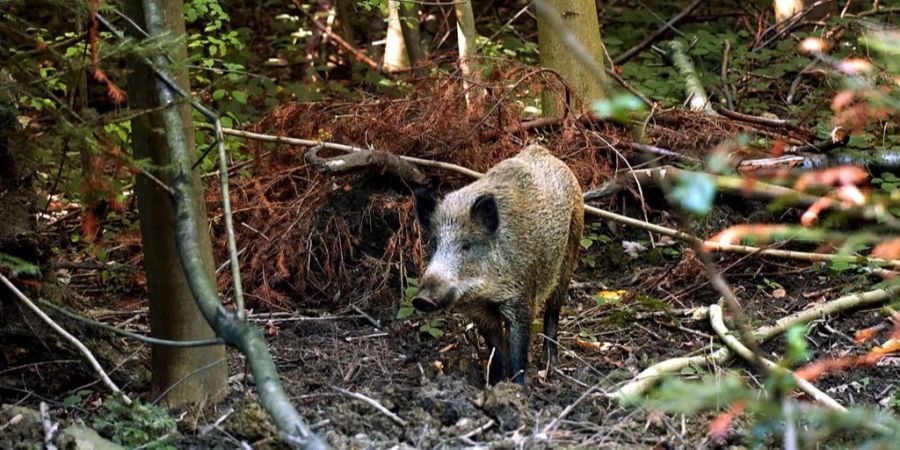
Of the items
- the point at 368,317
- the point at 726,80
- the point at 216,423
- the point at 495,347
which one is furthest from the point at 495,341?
the point at 726,80

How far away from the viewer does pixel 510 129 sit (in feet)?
24.6

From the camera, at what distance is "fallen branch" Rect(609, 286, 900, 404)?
15.5 feet

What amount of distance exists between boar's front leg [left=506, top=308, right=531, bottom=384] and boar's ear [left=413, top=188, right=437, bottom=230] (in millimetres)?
660

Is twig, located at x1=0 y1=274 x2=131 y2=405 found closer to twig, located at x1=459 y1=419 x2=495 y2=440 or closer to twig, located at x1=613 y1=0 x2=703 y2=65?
twig, located at x1=459 y1=419 x2=495 y2=440

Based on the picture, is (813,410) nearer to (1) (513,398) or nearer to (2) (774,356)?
(1) (513,398)

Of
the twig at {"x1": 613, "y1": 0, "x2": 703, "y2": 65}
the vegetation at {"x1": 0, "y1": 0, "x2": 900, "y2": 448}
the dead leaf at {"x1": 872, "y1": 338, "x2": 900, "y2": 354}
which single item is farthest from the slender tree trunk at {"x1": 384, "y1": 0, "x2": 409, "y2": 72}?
the dead leaf at {"x1": 872, "y1": 338, "x2": 900, "y2": 354}

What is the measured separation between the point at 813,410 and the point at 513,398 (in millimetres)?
2498

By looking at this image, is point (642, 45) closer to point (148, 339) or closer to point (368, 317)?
point (368, 317)

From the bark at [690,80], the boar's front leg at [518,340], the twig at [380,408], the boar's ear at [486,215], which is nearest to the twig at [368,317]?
the boar's front leg at [518,340]

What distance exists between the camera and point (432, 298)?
16.6 ft

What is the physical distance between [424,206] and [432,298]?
664mm

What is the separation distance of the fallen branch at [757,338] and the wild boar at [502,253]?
697 mm

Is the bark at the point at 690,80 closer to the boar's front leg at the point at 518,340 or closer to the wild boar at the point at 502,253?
the wild boar at the point at 502,253

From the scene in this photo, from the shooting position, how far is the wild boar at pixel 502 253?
5.41m
